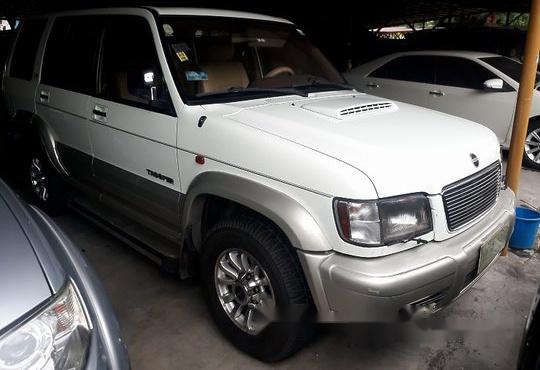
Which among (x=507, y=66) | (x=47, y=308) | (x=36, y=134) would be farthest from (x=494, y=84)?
(x=47, y=308)

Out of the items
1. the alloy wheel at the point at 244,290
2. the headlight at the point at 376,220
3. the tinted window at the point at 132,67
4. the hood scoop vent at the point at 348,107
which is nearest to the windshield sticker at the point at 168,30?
the tinted window at the point at 132,67

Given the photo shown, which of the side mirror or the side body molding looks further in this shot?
the side mirror

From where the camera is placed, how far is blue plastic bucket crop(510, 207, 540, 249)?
3.84 metres

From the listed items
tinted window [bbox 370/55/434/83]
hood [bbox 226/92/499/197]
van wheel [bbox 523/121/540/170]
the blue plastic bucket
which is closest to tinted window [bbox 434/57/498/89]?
tinted window [bbox 370/55/434/83]

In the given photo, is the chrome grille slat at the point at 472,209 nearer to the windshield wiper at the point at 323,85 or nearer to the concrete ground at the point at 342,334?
the concrete ground at the point at 342,334

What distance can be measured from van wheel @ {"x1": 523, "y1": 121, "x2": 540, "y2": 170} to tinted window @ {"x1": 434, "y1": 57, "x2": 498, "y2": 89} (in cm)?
88

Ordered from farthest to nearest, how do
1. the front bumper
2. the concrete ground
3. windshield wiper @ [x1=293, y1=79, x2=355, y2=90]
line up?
1. windshield wiper @ [x1=293, y1=79, x2=355, y2=90]
2. the concrete ground
3. the front bumper

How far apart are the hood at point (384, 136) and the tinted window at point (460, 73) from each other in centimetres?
406

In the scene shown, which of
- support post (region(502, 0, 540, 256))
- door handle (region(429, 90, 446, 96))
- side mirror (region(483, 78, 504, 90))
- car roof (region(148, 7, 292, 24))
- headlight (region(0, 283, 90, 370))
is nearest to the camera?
headlight (region(0, 283, 90, 370))

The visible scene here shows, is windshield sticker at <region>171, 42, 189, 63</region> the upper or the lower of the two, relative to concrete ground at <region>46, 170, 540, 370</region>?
upper

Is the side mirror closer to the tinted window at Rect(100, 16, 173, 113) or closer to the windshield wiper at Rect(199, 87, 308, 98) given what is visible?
the windshield wiper at Rect(199, 87, 308, 98)

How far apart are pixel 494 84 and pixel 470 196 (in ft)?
14.3

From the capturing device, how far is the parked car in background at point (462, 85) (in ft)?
20.4

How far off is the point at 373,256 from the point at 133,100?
1.96 meters
